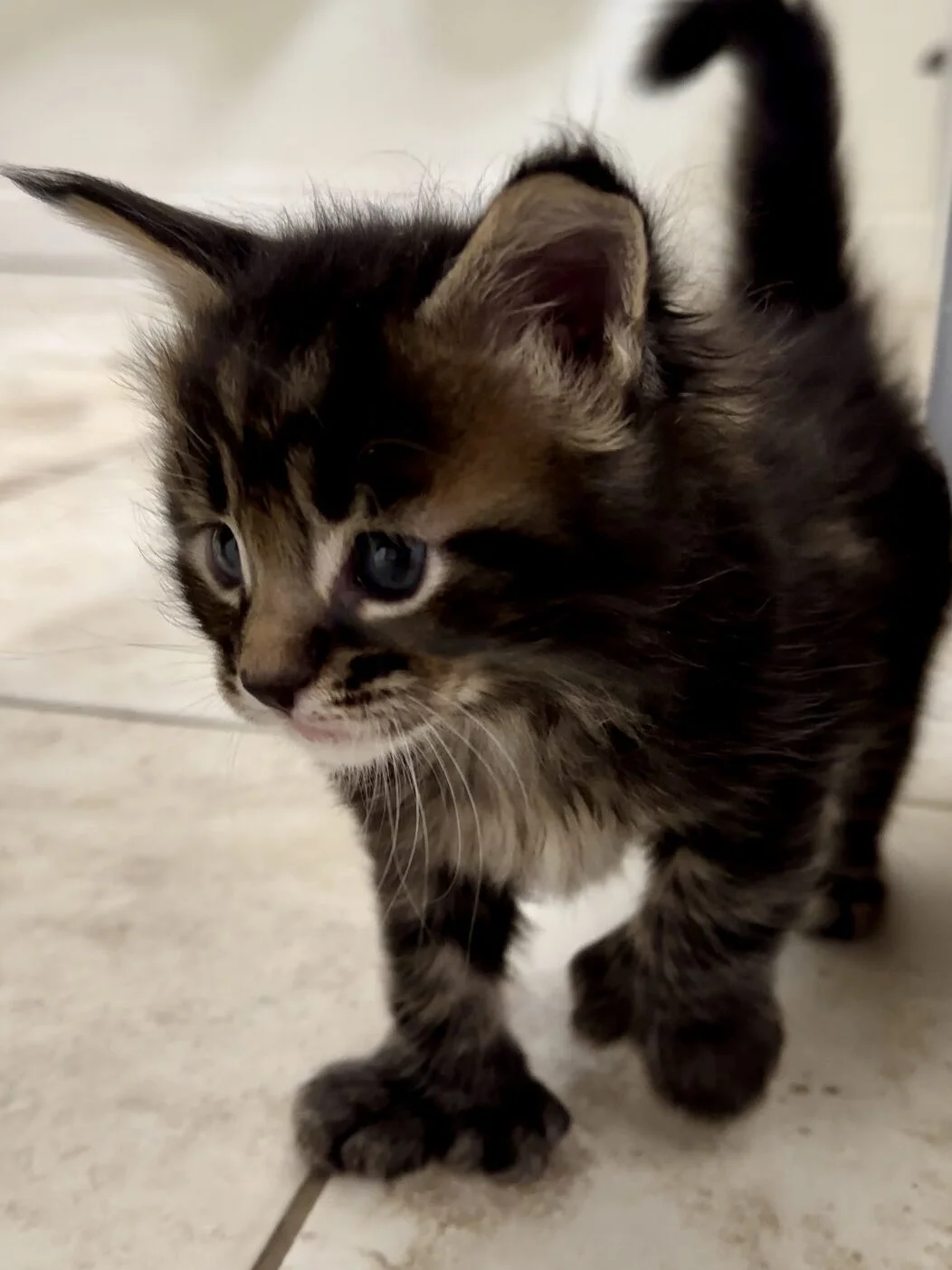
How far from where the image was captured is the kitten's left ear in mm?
648

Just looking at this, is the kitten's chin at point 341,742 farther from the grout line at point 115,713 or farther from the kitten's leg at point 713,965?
the grout line at point 115,713

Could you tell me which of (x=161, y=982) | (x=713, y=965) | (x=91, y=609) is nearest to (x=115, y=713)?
(x=91, y=609)

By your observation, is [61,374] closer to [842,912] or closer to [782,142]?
[782,142]

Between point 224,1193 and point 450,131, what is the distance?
270 cm

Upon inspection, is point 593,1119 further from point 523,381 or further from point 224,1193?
point 523,381

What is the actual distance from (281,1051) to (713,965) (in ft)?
0.94

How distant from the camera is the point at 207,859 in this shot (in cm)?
112

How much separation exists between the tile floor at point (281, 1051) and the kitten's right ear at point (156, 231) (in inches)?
11.6

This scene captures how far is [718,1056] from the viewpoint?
32.8 inches

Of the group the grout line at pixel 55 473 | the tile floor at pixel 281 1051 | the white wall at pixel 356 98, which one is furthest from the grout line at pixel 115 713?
the white wall at pixel 356 98

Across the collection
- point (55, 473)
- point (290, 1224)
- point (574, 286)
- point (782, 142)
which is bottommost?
point (290, 1224)

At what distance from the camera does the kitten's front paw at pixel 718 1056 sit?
2.72ft

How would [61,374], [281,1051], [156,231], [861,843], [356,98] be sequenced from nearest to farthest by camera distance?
[156,231] < [281,1051] < [861,843] < [61,374] < [356,98]

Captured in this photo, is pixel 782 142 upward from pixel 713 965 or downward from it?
upward
